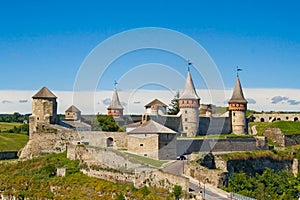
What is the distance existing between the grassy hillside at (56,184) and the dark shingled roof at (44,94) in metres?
6.46

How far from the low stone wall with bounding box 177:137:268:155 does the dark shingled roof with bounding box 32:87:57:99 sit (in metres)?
12.5

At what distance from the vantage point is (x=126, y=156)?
41188mm

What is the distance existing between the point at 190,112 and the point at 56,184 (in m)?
19.4

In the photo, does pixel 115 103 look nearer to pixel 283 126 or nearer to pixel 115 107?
pixel 115 107

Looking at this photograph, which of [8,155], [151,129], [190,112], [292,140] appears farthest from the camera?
[292,140]

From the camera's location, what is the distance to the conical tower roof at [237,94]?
60.8 metres

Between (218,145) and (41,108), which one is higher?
(41,108)

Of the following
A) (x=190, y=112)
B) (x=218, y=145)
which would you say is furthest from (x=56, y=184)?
(x=190, y=112)

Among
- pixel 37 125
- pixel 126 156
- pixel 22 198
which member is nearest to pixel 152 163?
pixel 126 156

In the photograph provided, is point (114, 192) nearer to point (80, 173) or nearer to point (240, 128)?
point (80, 173)

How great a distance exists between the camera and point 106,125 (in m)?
57.7

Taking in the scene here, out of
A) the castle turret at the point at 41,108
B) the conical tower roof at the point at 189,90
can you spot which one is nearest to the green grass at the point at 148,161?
the castle turret at the point at 41,108

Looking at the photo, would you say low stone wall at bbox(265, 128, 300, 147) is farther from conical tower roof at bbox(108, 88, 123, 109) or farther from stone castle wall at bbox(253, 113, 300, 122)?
conical tower roof at bbox(108, 88, 123, 109)

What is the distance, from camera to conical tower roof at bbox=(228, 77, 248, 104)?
2393 inches
